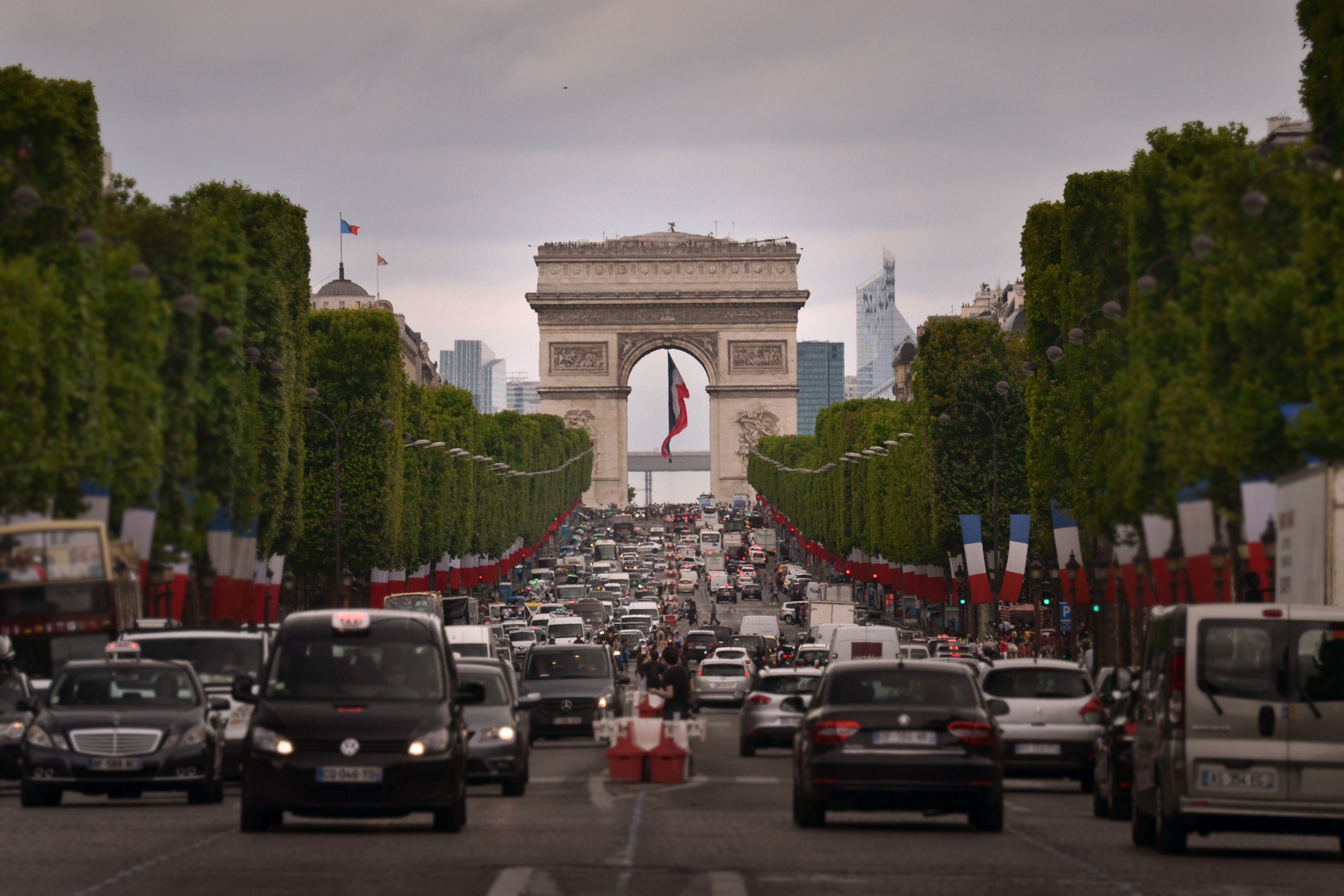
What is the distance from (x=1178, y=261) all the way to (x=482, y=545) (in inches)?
2720

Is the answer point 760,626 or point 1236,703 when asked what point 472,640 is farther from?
point 760,626

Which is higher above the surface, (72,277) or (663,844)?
(72,277)

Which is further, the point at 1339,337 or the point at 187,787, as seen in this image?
the point at 1339,337

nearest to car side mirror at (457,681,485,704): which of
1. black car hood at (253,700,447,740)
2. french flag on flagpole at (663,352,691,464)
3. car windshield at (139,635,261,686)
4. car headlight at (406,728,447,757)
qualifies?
black car hood at (253,700,447,740)

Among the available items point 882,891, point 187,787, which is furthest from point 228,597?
point 882,891

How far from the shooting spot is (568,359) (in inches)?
7200

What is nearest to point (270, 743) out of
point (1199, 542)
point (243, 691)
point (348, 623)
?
point (243, 691)

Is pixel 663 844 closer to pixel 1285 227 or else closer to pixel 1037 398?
pixel 1285 227

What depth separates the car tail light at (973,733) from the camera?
1962 centimetres

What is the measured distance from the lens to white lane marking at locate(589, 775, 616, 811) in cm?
2338

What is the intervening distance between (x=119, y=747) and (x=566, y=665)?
18.1 meters

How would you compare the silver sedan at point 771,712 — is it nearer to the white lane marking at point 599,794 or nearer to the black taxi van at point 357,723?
the white lane marking at point 599,794

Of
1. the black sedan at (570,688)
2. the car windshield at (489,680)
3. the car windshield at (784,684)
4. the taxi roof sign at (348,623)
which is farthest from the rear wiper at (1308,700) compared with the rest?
the black sedan at (570,688)

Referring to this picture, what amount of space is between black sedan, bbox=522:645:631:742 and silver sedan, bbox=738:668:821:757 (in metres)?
4.12
